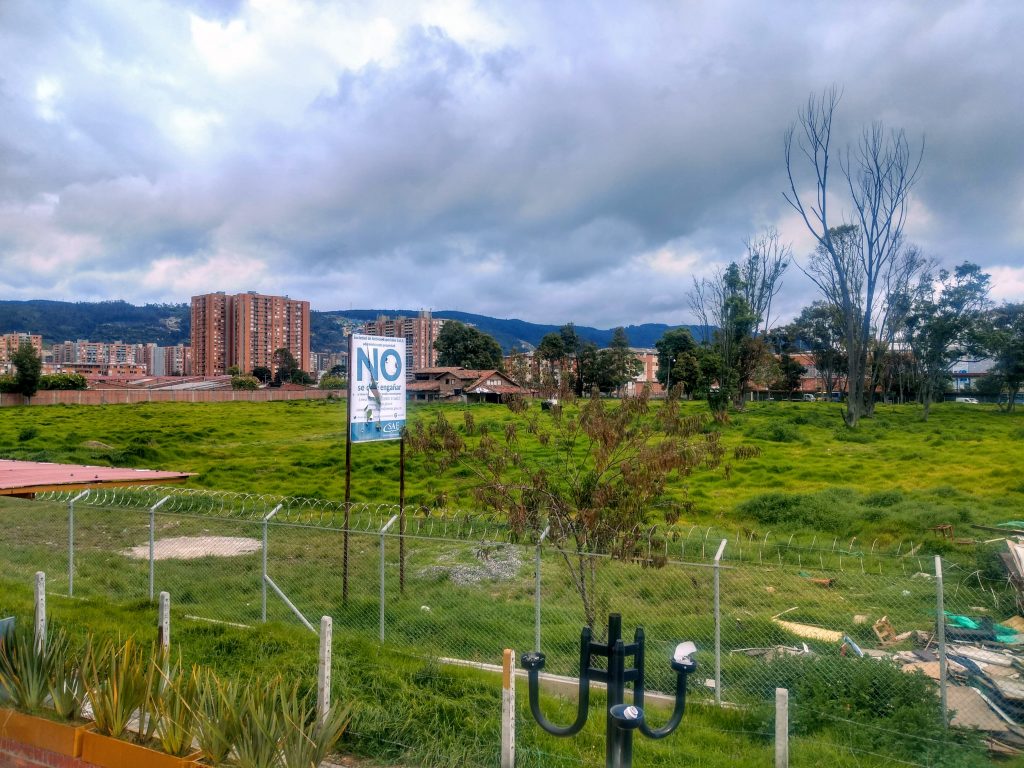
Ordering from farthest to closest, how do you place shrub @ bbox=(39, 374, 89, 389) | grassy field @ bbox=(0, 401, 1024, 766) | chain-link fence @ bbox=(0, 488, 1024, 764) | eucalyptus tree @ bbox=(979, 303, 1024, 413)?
shrub @ bbox=(39, 374, 89, 389)
eucalyptus tree @ bbox=(979, 303, 1024, 413)
chain-link fence @ bbox=(0, 488, 1024, 764)
grassy field @ bbox=(0, 401, 1024, 766)

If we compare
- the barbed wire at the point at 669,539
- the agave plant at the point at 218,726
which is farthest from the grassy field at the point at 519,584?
the agave plant at the point at 218,726

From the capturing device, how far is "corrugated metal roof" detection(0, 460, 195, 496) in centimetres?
747

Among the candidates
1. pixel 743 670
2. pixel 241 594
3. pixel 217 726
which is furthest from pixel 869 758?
pixel 241 594

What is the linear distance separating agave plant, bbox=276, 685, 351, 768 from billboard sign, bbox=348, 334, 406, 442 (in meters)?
5.80

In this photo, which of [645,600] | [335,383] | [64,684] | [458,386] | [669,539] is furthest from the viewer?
[335,383]

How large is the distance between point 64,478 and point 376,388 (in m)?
4.97

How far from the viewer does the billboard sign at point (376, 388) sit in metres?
11.9

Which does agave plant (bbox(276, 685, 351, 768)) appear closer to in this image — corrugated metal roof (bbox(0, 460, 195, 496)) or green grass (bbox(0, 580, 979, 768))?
green grass (bbox(0, 580, 979, 768))

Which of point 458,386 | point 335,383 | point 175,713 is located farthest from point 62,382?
point 175,713

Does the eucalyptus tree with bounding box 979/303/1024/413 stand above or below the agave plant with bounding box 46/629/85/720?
above

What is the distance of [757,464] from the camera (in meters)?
26.6

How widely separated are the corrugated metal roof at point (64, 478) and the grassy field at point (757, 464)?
3.35m

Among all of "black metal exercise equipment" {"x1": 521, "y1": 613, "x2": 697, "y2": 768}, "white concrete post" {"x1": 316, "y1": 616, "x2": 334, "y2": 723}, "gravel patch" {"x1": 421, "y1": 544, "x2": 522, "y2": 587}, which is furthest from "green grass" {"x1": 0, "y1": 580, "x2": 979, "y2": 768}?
"gravel patch" {"x1": 421, "y1": 544, "x2": 522, "y2": 587}

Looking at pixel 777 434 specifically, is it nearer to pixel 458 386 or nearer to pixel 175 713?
pixel 175 713
